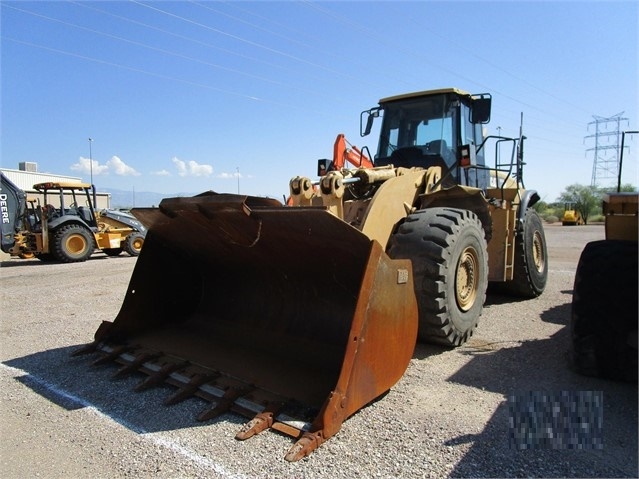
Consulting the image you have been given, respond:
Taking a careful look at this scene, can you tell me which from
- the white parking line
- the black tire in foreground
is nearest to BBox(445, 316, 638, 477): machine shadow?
the white parking line

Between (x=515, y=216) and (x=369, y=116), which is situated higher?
(x=369, y=116)

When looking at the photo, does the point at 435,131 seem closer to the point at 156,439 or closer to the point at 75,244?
the point at 156,439

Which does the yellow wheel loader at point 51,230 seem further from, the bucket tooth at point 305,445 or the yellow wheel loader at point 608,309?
the yellow wheel loader at point 608,309

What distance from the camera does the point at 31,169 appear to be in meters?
47.8

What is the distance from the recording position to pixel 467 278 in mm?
4875

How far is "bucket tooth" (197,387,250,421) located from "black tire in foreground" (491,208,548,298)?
479 cm

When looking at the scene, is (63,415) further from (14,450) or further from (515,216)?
(515,216)

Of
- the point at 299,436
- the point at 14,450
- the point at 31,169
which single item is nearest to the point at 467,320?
the point at 299,436

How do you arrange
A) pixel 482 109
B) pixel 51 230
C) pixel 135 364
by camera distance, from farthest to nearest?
pixel 51 230
pixel 482 109
pixel 135 364

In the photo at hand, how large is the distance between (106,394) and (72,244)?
40.9 ft

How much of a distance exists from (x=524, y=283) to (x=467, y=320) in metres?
2.84

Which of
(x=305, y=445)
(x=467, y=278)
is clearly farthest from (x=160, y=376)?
(x=467, y=278)

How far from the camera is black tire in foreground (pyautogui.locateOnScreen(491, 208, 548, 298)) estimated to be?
269 inches

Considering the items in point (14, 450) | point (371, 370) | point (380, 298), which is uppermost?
point (380, 298)
